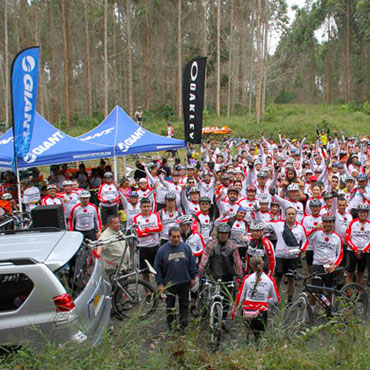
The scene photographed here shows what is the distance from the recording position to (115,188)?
34.4 feet

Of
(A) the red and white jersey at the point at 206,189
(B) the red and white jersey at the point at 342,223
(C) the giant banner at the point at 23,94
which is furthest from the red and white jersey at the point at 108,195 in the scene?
(B) the red and white jersey at the point at 342,223

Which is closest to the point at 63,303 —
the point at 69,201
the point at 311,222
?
the point at 311,222

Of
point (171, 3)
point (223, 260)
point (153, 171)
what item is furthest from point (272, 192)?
point (171, 3)

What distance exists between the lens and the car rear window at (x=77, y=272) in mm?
4238

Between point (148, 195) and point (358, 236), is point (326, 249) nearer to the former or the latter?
point (358, 236)

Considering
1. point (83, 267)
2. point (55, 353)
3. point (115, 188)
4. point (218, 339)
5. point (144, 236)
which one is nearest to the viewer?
point (55, 353)

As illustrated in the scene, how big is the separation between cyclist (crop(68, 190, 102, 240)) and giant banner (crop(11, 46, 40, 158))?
2315mm

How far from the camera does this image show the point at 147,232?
701 centimetres

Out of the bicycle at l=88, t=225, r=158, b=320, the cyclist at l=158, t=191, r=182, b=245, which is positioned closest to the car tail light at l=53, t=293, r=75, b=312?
the bicycle at l=88, t=225, r=158, b=320

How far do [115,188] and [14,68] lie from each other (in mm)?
3741

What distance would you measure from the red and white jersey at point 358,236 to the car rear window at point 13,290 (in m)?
5.16

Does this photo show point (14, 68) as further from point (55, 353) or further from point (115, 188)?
point (55, 353)

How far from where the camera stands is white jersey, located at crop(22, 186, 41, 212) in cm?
1061

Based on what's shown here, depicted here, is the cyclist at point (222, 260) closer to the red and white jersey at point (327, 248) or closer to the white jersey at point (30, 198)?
the red and white jersey at point (327, 248)
